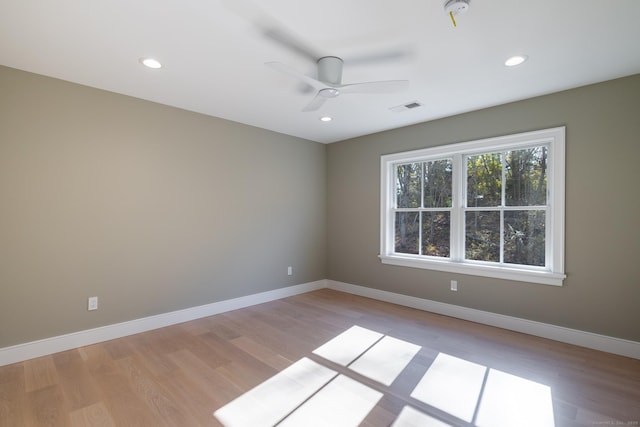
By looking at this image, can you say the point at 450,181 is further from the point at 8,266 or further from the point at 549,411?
the point at 8,266

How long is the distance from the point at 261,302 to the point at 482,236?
10.1 feet

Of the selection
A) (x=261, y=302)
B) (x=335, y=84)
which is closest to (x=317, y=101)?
(x=335, y=84)

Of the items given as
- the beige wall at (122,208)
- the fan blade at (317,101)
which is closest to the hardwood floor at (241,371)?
the beige wall at (122,208)

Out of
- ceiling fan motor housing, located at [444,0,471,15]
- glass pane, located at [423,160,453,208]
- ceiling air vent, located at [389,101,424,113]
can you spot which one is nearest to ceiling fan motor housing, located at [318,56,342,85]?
ceiling fan motor housing, located at [444,0,471,15]

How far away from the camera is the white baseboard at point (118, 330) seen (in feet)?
8.54

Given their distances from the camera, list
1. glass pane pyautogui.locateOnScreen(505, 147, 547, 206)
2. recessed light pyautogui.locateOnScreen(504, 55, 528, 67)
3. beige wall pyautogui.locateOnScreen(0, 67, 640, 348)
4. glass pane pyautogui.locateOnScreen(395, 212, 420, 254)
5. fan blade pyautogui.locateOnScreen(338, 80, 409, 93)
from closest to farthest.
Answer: fan blade pyautogui.locateOnScreen(338, 80, 409, 93) → recessed light pyautogui.locateOnScreen(504, 55, 528, 67) → beige wall pyautogui.locateOnScreen(0, 67, 640, 348) → glass pane pyautogui.locateOnScreen(505, 147, 547, 206) → glass pane pyautogui.locateOnScreen(395, 212, 420, 254)

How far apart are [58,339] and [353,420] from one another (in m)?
2.77

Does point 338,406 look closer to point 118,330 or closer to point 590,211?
point 118,330

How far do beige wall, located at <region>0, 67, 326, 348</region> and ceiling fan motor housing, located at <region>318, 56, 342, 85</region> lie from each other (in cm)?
198

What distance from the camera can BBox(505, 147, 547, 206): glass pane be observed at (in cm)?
326

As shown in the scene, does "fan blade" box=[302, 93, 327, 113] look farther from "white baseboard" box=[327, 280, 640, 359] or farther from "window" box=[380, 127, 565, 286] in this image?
"white baseboard" box=[327, 280, 640, 359]

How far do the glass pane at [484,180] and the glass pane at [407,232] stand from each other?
2.56 ft

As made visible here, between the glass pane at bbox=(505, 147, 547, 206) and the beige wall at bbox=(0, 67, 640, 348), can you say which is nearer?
the beige wall at bbox=(0, 67, 640, 348)

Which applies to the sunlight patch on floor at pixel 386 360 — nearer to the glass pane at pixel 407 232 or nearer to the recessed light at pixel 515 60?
the glass pane at pixel 407 232
